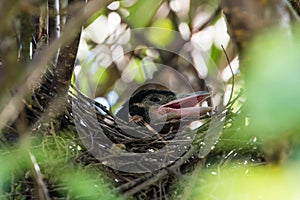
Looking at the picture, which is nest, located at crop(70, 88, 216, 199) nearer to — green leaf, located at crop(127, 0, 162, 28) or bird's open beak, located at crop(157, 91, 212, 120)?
bird's open beak, located at crop(157, 91, 212, 120)

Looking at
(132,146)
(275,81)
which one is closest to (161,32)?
(132,146)

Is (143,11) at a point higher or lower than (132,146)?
higher

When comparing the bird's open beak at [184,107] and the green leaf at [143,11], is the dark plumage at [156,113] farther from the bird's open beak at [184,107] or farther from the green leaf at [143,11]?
the green leaf at [143,11]

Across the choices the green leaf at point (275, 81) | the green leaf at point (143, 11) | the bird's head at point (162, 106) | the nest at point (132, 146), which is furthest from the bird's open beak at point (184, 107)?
the green leaf at point (275, 81)

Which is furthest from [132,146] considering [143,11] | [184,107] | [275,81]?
[275,81]

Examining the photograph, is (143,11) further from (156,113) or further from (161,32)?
(156,113)

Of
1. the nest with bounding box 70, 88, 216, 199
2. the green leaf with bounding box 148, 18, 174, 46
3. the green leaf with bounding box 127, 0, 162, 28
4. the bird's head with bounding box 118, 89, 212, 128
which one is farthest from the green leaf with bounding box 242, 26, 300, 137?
the green leaf with bounding box 148, 18, 174, 46

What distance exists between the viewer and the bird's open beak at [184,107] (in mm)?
2701

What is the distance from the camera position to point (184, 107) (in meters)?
2.87

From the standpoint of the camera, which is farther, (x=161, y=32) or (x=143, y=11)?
(x=161, y=32)

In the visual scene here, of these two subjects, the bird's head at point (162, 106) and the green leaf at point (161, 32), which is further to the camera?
the green leaf at point (161, 32)

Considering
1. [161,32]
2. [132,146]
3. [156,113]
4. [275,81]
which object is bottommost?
[275,81]

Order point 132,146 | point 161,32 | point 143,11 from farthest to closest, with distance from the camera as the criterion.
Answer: point 161,32 < point 143,11 < point 132,146

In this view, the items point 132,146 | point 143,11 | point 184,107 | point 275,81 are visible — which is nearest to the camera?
point 275,81
